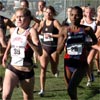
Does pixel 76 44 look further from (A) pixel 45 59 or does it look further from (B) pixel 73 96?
(A) pixel 45 59

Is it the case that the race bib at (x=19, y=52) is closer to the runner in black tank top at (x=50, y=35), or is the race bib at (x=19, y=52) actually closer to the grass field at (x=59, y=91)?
the grass field at (x=59, y=91)

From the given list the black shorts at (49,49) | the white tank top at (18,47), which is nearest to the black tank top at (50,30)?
the black shorts at (49,49)

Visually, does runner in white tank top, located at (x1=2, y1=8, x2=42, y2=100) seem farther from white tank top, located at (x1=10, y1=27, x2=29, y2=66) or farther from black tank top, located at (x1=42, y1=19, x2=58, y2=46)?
black tank top, located at (x1=42, y1=19, x2=58, y2=46)

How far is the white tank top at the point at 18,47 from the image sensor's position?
6031 millimetres

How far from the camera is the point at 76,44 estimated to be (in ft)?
21.7

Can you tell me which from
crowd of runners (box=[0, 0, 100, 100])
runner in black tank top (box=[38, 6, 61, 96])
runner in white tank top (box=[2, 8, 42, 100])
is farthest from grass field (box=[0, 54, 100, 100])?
runner in white tank top (box=[2, 8, 42, 100])

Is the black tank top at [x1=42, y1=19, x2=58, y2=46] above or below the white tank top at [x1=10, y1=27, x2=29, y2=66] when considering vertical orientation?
below

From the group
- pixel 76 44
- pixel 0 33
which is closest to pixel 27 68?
pixel 76 44

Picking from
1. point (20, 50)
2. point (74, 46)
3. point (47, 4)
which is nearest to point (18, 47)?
point (20, 50)

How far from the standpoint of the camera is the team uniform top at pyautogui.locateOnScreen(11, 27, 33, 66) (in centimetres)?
603

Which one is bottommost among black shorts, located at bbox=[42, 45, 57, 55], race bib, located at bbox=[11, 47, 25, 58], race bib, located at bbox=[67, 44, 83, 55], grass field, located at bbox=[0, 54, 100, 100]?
grass field, located at bbox=[0, 54, 100, 100]

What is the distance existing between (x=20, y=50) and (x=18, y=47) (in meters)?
0.06

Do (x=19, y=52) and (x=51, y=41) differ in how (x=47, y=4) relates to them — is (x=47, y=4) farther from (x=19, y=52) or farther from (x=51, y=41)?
(x=19, y=52)

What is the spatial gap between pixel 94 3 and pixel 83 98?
12.8m
